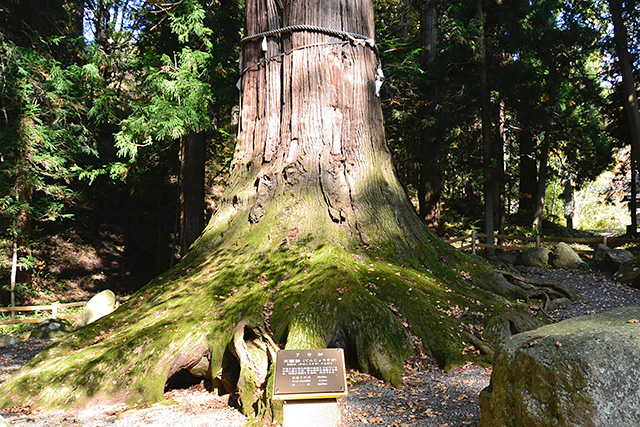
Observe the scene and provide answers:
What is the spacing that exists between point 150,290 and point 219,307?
1323 mm

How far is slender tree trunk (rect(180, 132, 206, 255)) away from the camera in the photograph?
12.5 meters

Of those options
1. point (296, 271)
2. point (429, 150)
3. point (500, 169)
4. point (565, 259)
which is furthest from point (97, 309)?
point (500, 169)

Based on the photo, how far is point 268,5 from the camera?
6.63 metres

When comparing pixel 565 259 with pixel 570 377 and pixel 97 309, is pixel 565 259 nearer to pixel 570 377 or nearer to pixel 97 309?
pixel 570 377

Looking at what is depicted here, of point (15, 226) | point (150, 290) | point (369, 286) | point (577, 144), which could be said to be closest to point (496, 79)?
point (577, 144)

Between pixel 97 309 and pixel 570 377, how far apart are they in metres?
9.68

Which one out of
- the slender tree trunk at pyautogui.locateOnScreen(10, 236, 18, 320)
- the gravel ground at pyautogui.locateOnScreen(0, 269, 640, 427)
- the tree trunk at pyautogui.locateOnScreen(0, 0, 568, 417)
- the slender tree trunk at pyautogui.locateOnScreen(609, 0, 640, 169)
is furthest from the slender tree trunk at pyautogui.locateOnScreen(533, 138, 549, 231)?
the slender tree trunk at pyautogui.locateOnScreen(10, 236, 18, 320)

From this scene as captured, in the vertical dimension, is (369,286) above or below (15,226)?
below

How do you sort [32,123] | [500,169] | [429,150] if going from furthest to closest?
[429,150] → [500,169] → [32,123]

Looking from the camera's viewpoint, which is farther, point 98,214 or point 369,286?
point 98,214

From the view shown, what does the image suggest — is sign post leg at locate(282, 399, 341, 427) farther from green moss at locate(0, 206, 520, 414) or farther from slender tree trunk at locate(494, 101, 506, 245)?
slender tree trunk at locate(494, 101, 506, 245)

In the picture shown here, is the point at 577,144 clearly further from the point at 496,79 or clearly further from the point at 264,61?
the point at 264,61

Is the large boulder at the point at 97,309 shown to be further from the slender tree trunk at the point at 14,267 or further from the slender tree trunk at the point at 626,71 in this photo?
the slender tree trunk at the point at 626,71

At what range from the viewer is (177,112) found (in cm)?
999
